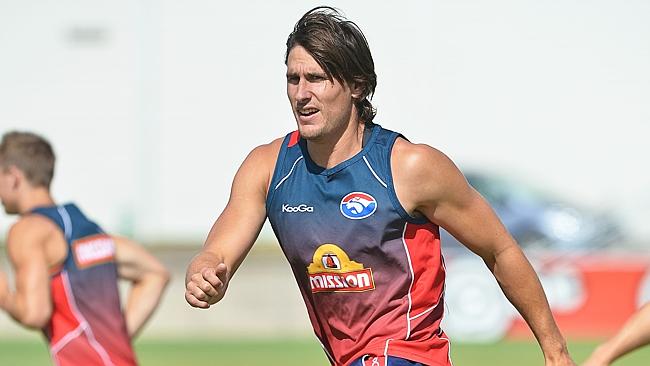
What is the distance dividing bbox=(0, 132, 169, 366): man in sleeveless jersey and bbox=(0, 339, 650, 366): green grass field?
22.7 ft

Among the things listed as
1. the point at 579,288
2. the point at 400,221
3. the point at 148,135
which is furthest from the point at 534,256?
the point at 148,135

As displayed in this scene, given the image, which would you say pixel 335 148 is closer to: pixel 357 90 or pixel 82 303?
pixel 357 90

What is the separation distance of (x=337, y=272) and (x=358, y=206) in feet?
0.91

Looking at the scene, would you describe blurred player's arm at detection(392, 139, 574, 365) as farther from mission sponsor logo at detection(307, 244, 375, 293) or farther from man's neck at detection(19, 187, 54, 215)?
man's neck at detection(19, 187, 54, 215)

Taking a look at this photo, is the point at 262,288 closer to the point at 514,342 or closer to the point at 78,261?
the point at 514,342

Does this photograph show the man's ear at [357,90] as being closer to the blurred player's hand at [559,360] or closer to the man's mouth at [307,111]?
the man's mouth at [307,111]

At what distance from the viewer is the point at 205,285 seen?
4629 mm

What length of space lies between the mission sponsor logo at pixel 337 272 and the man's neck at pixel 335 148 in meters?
0.34

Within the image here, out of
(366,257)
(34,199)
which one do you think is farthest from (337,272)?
(34,199)

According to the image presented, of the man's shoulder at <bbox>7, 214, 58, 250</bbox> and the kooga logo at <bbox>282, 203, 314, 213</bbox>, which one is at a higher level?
the kooga logo at <bbox>282, 203, 314, 213</bbox>

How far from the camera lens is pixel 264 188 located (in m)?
5.27

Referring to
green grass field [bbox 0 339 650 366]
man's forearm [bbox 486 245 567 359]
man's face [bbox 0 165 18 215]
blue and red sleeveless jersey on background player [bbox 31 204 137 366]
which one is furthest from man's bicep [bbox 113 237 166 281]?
green grass field [bbox 0 339 650 366]

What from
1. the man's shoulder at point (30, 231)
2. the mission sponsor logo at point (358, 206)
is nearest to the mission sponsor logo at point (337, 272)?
the mission sponsor logo at point (358, 206)

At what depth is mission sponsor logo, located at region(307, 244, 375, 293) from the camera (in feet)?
16.6
